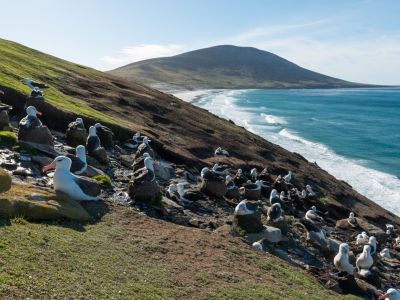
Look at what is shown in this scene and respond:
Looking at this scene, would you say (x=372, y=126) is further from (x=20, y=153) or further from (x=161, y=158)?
(x=20, y=153)

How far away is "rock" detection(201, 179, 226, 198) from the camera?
1022 inches

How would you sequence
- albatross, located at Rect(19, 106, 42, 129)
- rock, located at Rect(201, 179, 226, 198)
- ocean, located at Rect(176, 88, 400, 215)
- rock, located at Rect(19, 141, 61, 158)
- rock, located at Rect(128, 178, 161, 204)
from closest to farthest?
1. rock, located at Rect(128, 178, 161, 204)
2. rock, located at Rect(19, 141, 61, 158)
3. albatross, located at Rect(19, 106, 42, 129)
4. rock, located at Rect(201, 179, 226, 198)
5. ocean, located at Rect(176, 88, 400, 215)

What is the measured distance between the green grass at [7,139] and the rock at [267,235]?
10.9 metres

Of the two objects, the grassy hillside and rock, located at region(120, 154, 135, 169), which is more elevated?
rock, located at region(120, 154, 135, 169)

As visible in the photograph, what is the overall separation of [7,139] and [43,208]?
24.4ft

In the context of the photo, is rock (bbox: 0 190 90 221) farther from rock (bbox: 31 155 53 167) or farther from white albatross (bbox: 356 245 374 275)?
white albatross (bbox: 356 245 374 275)

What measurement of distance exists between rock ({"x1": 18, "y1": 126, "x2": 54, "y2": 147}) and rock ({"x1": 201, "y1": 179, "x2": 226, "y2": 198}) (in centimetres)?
830

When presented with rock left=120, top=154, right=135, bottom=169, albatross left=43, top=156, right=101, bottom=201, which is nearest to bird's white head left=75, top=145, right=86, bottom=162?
albatross left=43, top=156, right=101, bottom=201

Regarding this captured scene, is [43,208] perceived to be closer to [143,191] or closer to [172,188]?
[143,191]

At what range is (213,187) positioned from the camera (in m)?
26.0

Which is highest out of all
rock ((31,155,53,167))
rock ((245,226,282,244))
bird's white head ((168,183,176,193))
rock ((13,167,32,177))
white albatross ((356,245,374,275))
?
rock ((31,155,53,167))

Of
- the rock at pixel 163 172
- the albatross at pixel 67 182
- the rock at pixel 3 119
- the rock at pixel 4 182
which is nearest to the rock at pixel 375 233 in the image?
the rock at pixel 163 172

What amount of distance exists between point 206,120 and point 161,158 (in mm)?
21470

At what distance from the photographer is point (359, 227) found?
3241 centimetres
